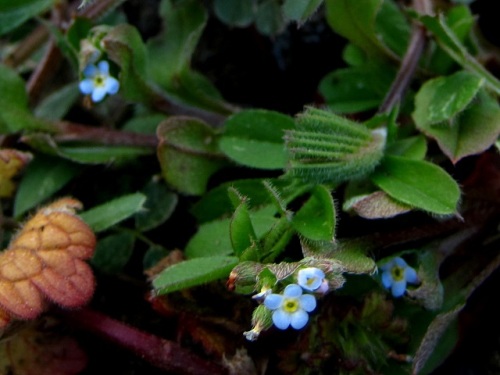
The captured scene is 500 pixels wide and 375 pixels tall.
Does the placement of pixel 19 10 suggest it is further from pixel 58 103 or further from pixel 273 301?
pixel 273 301

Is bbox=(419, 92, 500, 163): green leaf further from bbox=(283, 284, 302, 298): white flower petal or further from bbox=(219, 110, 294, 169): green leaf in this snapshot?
bbox=(283, 284, 302, 298): white flower petal

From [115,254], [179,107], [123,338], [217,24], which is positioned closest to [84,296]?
[123,338]

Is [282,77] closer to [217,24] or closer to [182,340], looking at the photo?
[217,24]

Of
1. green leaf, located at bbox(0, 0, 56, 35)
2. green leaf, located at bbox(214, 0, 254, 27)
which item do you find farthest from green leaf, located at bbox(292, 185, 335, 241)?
green leaf, located at bbox(0, 0, 56, 35)

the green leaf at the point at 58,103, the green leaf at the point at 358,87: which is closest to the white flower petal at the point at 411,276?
the green leaf at the point at 358,87

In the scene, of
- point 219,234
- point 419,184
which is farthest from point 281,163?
point 419,184

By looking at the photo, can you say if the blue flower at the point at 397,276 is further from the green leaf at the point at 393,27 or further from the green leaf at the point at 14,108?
the green leaf at the point at 14,108
